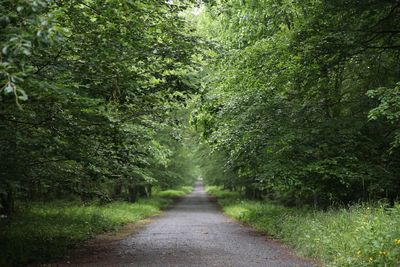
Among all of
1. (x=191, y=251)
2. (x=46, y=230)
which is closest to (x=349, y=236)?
(x=191, y=251)

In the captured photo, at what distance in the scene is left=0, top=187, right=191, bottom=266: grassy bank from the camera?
1000cm

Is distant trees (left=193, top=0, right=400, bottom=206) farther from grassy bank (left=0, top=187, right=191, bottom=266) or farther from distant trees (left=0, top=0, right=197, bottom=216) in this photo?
grassy bank (left=0, top=187, right=191, bottom=266)

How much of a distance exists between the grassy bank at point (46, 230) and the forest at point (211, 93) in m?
0.16

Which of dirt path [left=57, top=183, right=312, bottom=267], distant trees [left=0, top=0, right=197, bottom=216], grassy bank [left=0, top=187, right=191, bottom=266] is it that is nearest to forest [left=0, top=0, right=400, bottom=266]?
distant trees [left=0, top=0, right=197, bottom=216]

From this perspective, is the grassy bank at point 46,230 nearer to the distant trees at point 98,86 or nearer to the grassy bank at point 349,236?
the distant trees at point 98,86

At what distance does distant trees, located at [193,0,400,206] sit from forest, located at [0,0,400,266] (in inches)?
2.0

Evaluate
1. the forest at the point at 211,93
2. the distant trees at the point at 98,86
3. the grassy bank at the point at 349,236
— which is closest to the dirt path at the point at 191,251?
the grassy bank at the point at 349,236

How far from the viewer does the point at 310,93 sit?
578 inches

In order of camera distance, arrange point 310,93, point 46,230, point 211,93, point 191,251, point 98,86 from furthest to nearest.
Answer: point 211,93 → point 310,93 → point 46,230 → point 191,251 → point 98,86

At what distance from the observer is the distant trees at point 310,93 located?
1192 centimetres

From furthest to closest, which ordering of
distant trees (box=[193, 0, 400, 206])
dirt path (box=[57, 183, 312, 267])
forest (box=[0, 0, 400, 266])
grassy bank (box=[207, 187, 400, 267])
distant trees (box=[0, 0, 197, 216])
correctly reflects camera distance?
distant trees (box=[193, 0, 400, 206])
dirt path (box=[57, 183, 312, 267])
distant trees (box=[0, 0, 197, 216])
forest (box=[0, 0, 400, 266])
grassy bank (box=[207, 187, 400, 267])

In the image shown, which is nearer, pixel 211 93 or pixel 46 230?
pixel 46 230

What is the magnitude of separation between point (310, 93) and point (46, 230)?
995 cm

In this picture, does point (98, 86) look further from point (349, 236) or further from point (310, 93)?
point (310, 93)
